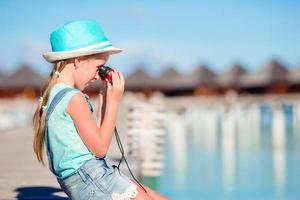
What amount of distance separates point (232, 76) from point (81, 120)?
143 ft

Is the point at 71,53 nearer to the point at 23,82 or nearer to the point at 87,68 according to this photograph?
the point at 87,68

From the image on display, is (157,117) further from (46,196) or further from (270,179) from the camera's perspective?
(46,196)

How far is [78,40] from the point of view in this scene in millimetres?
2643

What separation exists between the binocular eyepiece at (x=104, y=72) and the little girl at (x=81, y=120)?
0.7 inches

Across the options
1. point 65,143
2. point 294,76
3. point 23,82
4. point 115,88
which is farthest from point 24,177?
point 294,76

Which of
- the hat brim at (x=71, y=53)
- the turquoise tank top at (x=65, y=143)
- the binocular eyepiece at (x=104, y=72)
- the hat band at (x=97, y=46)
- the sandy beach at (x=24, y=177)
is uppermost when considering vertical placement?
the hat band at (x=97, y=46)

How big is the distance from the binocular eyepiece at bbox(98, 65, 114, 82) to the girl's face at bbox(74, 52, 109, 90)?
0.05 feet

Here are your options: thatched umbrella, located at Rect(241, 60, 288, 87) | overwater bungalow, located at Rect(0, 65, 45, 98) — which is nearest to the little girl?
overwater bungalow, located at Rect(0, 65, 45, 98)

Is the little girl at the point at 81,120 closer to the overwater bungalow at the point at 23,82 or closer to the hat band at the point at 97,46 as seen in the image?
the hat band at the point at 97,46

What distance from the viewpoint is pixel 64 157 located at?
2623mm

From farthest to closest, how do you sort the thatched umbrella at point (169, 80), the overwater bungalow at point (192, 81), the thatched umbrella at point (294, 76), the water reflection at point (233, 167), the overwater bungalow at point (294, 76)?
the thatched umbrella at point (169, 80)
the overwater bungalow at point (192, 81)
the thatched umbrella at point (294, 76)
the overwater bungalow at point (294, 76)
the water reflection at point (233, 167)

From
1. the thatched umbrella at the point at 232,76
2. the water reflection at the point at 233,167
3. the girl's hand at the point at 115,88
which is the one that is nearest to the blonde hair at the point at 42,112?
the girl's hand at the point at 115,88

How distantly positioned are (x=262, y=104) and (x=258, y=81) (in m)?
13.6

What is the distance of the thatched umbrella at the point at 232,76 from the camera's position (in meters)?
45.7
